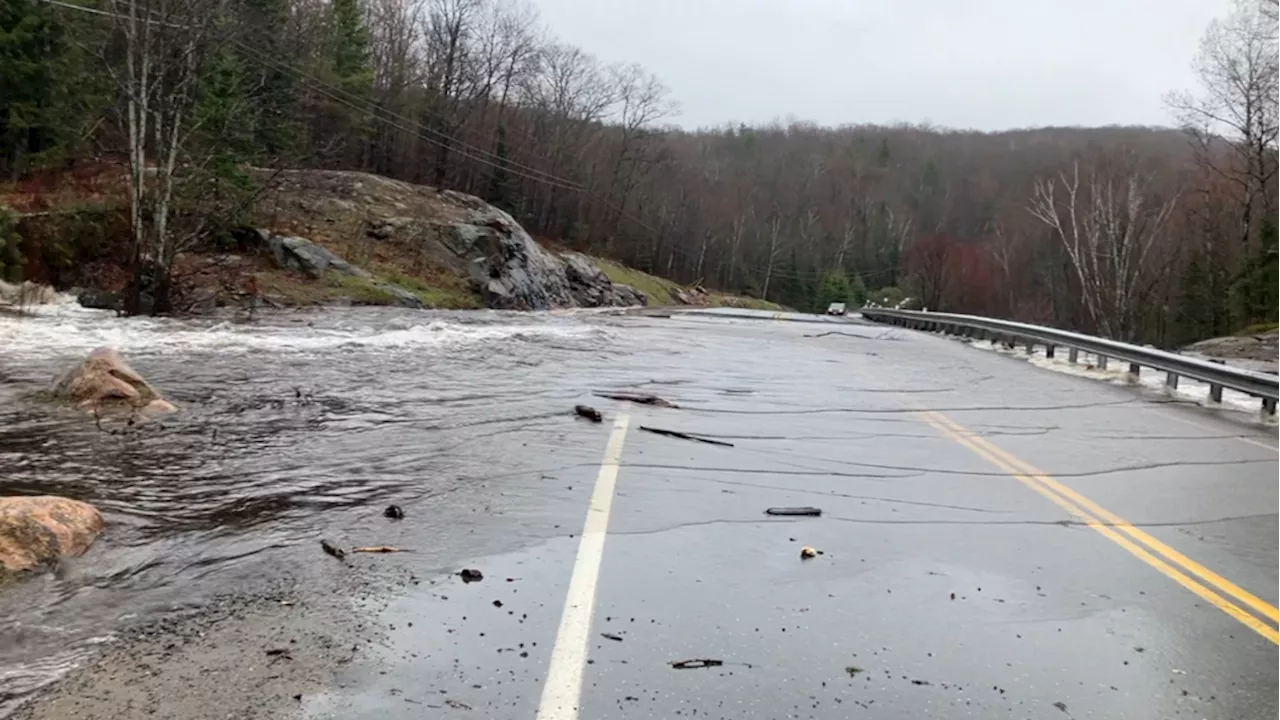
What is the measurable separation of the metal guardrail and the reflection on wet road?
1.32 m

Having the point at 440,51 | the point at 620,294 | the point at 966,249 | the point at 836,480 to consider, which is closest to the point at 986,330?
the point at 836,480

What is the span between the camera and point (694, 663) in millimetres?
4270

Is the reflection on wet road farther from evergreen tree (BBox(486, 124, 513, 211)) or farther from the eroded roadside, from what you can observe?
evergreen tree (BBox(486, 124, 513, 211))

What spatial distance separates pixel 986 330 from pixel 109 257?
2603 centimetres

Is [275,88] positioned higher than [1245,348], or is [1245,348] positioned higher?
[275,88]

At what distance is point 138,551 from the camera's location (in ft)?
18.0

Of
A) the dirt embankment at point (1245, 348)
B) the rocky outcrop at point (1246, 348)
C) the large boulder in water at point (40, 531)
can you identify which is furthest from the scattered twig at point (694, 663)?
the rocky outcrop at point (1246, 348)

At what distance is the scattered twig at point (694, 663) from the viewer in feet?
13.9

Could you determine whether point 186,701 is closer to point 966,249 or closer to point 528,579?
point 528,579

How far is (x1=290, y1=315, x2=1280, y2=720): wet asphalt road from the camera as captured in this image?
402cm

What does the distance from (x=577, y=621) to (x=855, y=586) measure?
1.70 metres

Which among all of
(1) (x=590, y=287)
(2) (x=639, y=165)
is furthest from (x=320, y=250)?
(2) (x=639, y=165)

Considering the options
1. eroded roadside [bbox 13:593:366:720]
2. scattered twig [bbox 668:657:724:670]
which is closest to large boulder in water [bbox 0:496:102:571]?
eroded roadside [bbox 13:593:366:720]

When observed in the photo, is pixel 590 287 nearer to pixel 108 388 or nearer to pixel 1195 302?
pixel 1195 302
